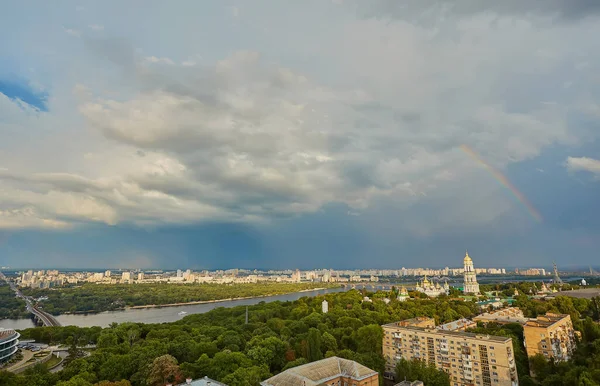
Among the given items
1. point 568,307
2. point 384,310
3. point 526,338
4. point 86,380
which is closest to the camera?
point 86,380

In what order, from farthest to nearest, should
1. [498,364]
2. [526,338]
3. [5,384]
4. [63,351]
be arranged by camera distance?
1. [63,351]
2. [526,338]
3. [498,364]
4. [5,384]

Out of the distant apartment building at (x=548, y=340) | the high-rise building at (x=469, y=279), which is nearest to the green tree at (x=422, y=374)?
the distant apartment building at (x=548, y=340)

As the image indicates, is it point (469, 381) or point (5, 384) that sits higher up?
point (5, 384)

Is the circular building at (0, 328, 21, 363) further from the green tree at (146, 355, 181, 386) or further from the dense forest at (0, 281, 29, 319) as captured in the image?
the dense forest at (0, 281, 29, 319)

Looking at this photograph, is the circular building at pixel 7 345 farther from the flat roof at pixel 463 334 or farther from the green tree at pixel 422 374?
the flat roof at pixel 463 334

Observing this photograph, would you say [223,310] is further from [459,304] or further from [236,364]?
[459,304]

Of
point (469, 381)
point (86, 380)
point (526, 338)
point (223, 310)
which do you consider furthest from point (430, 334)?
point (223, 310)
